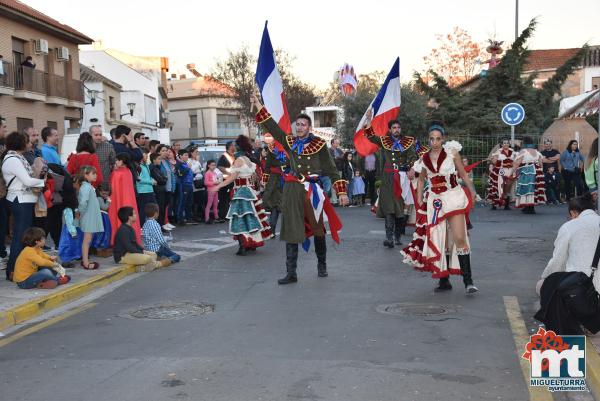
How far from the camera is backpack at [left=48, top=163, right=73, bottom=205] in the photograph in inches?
424

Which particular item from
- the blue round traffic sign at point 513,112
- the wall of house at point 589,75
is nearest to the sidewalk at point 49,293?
the blue round traffic sign at point 513,112

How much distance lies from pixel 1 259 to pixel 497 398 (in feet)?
28.0

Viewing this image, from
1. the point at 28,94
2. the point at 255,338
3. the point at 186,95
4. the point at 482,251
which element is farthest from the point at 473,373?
the point at 186,95

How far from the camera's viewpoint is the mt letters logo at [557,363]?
528 centimetres

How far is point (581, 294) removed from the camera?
6137mm

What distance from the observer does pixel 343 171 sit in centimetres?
2483

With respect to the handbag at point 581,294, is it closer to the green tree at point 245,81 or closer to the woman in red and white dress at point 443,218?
the woman in red and white dress at point 443,218

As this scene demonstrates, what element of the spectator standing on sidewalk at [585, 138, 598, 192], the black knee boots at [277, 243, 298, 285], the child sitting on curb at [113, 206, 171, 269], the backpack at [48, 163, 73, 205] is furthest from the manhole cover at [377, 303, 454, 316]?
the backpack at [48, 163, 73, 205]

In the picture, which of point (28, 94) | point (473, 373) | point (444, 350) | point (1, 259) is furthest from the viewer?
point (28, 94)

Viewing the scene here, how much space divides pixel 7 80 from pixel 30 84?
2051mm

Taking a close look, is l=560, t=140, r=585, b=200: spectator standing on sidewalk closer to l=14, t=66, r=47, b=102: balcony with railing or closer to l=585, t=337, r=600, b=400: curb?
l=585, t=337, r=600, b=400: curb

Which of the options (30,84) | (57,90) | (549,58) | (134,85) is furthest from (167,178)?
(549,58)

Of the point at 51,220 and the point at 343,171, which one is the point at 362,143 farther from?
the point at 343,171

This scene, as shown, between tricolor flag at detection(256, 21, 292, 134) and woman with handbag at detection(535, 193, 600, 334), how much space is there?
4.44 m
